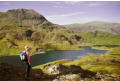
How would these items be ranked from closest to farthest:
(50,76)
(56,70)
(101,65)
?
(50,76)
(56,70)
(101,65)

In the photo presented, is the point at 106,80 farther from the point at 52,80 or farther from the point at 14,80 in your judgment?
the point at 14,80

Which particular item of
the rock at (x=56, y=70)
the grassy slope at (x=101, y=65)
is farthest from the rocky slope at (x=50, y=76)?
the grassy slope at (x=101, y=65)

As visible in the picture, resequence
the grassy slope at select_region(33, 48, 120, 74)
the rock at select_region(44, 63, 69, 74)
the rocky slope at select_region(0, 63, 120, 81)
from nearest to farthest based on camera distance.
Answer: the rocky slope at select_region(0, 63, 120, 81) → the rock at select_region(44, 63, 69, 74) → the grassy slope at select_region(33, 48, 120, 74)

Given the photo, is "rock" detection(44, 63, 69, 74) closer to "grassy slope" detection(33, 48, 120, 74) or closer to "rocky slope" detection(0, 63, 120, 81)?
"rocky slope" detection(0, 63, 120, 81)

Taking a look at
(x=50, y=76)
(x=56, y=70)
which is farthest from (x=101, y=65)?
(x=50, y=76)

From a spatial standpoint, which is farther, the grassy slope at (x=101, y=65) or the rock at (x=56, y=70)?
the grassy slope at (x=101, y=65)

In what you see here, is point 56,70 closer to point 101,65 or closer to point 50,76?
point 50,76

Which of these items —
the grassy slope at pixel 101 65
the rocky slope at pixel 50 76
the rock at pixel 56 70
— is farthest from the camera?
the grassy slope at pixel 101 65

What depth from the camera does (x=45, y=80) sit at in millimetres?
23047

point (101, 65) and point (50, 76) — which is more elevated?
point (50, 76)

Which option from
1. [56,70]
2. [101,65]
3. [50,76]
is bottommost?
[101,65]

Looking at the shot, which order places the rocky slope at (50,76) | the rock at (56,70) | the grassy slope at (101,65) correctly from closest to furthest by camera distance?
the rocky slope at (50,76)
the rock at (56,70)
the grassy slope at (101,65)

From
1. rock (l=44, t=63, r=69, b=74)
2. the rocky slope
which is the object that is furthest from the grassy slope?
the rocky slope

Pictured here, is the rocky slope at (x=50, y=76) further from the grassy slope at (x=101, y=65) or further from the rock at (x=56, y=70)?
the grassy slope at (x=101, y=65)
